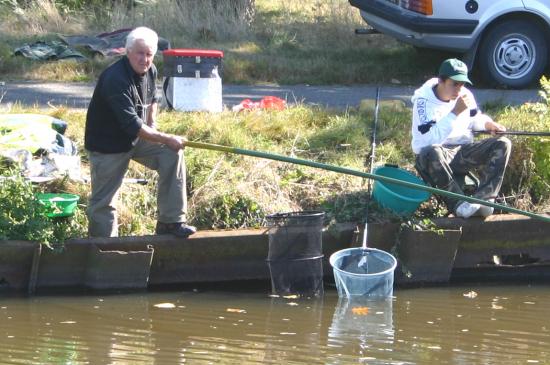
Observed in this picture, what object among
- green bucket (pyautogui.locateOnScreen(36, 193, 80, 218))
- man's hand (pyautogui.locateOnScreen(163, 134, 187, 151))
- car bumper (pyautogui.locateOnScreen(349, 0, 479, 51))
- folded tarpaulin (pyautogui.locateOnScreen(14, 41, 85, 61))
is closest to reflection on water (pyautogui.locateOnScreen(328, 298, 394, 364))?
man's hand (pyautogui.locateOnScreen(163, 134, 187, 151))

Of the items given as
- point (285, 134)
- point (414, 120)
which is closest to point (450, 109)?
point (414, 120)

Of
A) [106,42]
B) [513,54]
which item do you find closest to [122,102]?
[106,42]

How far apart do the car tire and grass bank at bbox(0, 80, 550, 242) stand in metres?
1.89

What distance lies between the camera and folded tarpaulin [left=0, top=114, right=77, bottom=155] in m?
9.32

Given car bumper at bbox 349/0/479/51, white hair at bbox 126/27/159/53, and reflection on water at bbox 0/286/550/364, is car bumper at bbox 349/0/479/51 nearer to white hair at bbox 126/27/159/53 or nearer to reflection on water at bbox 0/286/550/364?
reflection on water at bbox 0/286/550/364

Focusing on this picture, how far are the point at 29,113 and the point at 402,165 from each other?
311 centimetres

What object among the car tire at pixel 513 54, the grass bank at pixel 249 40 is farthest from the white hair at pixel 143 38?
the car tire at pixel 513 54

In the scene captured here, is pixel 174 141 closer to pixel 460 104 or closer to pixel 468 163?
pixel 460 104

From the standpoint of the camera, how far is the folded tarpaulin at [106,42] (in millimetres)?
13539

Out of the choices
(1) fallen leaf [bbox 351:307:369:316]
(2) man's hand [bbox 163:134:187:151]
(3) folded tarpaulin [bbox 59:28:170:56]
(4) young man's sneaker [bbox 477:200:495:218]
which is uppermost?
(3) folded tarpaulin [bbox 59:28:170:56]

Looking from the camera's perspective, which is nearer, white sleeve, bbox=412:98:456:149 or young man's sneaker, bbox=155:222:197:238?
young man's sneaker, bbox=155:222:197:238

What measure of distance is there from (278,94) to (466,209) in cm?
378

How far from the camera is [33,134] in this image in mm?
9461

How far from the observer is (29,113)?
33.6 feet
